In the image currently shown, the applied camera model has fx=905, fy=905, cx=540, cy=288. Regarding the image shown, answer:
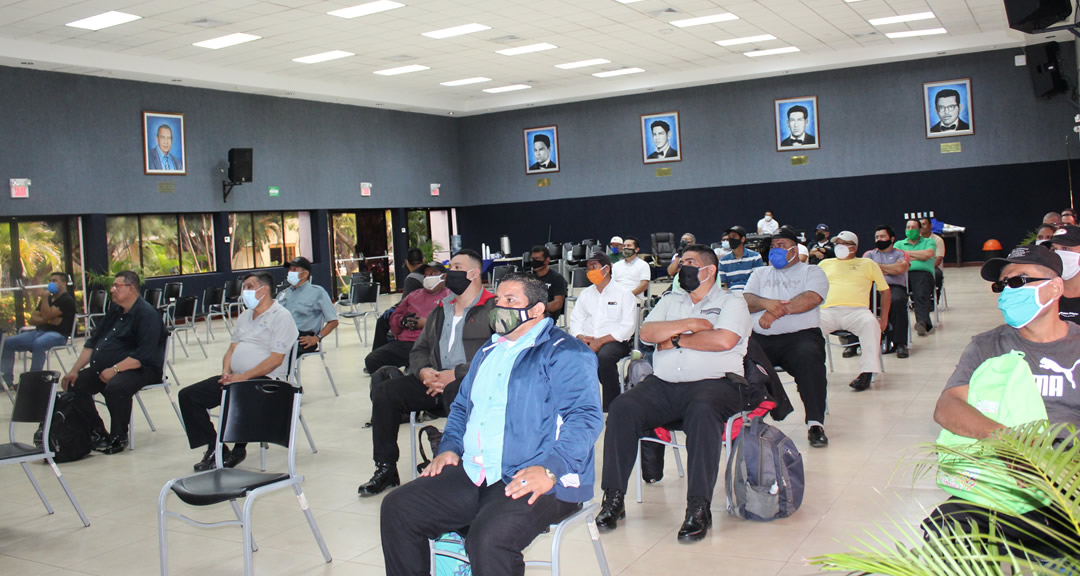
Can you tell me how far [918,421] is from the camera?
604 cm

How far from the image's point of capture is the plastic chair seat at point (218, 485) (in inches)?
146

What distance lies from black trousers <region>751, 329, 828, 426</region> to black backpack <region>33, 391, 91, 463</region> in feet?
15.5

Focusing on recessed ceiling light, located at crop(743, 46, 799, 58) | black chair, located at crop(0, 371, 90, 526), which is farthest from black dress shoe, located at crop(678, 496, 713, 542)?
recessed ceiling light, located at crop(743, 46, 799, 58)

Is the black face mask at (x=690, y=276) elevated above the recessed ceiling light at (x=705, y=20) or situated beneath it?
situated beneath

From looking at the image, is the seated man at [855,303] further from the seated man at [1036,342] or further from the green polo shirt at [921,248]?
the seated man at [1036,342]

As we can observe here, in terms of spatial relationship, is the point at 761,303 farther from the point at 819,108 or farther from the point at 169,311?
the point at 819,108

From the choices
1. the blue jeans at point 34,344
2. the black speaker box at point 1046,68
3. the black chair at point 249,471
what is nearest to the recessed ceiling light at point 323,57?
the blue jeans at point 34,344

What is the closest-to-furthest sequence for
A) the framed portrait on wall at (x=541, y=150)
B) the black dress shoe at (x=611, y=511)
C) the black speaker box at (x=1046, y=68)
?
the black dress shoe at (x=611, y=511) < the black speaker box at (x=1046, y=68) < the framed portrait on wall at (x=541, y=150)

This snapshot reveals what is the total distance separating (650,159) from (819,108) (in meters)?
4.11

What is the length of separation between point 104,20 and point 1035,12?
11322 mm

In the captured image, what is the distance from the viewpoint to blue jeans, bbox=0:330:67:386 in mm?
9766

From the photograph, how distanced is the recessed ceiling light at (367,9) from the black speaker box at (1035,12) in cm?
753

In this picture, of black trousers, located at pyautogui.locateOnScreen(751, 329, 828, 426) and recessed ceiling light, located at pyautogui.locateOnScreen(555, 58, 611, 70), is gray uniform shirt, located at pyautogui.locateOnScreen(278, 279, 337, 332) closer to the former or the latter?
black trousers, located at pyautogui.locateOnScreen(751, 329, 828, 426)

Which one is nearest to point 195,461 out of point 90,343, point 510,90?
point 90,343
